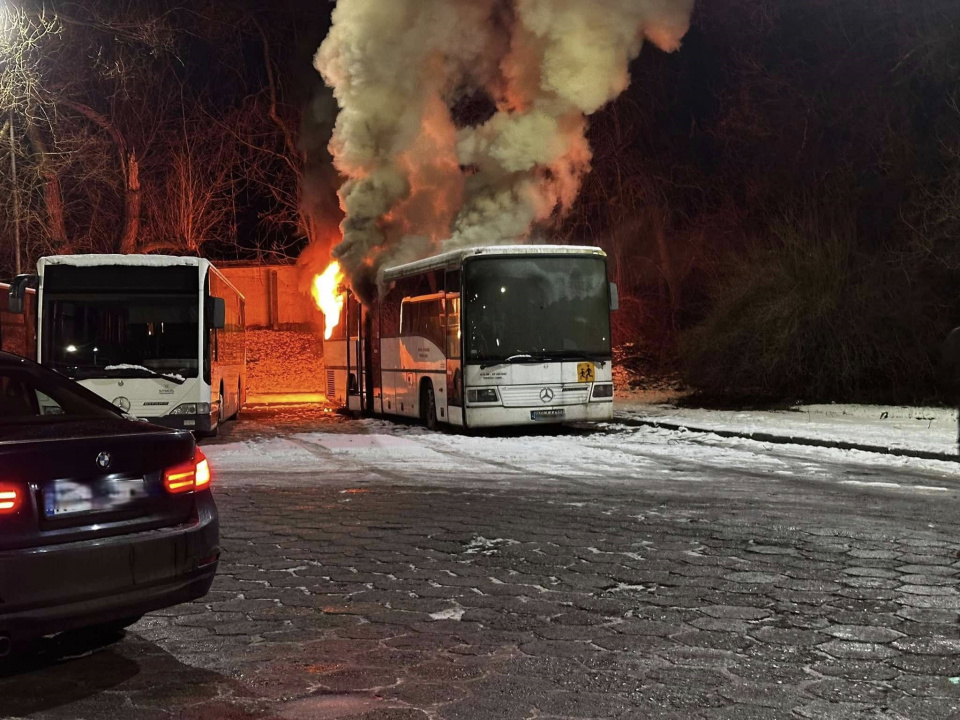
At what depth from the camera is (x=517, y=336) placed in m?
18.0

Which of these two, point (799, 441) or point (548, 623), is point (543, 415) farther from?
point (548, 623)

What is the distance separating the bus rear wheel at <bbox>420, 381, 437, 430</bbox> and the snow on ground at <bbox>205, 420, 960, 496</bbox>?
1.04 metres

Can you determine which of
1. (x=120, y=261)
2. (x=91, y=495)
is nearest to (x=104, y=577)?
(x=91, y=495)

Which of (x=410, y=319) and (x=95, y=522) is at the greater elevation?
(x=410, y=319)

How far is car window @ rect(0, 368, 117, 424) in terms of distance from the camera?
5.66 metres

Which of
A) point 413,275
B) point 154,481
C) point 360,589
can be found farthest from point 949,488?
point 413,275

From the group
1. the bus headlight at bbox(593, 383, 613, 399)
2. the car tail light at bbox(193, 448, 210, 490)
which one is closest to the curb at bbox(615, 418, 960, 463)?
the bus headlight at bbox(593, 383, 613, 399)

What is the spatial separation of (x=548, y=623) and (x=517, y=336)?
1232 centimetres

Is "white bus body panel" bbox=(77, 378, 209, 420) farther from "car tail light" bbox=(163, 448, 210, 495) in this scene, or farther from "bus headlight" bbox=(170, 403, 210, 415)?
"car tail light" bbox=(163, 448, 210, 495)

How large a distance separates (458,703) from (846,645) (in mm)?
2128

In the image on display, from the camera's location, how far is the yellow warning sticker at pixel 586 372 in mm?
18219

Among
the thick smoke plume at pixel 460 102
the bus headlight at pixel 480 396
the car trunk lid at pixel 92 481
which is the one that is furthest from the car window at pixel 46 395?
the thick smoke plume at pixel 460 102

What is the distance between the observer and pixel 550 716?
14.2ft

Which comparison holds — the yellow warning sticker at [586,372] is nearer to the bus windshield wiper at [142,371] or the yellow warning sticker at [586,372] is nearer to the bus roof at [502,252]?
the bus roof at [502,252]
